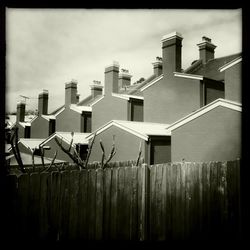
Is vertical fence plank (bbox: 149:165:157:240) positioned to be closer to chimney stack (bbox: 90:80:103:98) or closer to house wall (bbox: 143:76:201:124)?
house wall (bbox: 143:76:201:124)

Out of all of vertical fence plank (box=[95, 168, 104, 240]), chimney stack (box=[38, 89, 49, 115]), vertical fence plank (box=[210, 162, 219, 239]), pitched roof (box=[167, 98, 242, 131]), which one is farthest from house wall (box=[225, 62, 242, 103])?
chimney stack (box=[38, 89, 49, 115])

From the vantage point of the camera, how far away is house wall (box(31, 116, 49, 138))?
3303 centimetres

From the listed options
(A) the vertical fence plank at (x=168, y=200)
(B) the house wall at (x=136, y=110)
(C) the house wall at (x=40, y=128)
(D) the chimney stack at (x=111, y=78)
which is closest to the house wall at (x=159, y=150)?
(B) the house wall at (x=136, y=110)

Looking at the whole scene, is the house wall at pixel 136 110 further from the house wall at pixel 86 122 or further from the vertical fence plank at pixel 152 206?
the vertical fence plank at pixel 152 206

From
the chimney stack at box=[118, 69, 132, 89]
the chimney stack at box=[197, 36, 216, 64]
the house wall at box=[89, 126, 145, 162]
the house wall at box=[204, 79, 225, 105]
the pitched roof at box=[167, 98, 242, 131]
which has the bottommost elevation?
the house wall at box=[89, 126, 145, 162]

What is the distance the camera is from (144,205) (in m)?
5.98

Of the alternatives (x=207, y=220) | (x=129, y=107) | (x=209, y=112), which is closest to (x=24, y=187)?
(x=207, y=220)

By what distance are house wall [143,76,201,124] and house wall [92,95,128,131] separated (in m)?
2.40

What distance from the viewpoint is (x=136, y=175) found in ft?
20.0

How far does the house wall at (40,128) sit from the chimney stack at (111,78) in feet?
35.0

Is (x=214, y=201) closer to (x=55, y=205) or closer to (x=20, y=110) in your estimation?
(x=55, y=205)

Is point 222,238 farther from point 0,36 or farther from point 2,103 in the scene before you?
point 0,36

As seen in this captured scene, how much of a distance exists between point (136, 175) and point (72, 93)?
27.1 m

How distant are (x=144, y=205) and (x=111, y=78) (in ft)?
71.0
